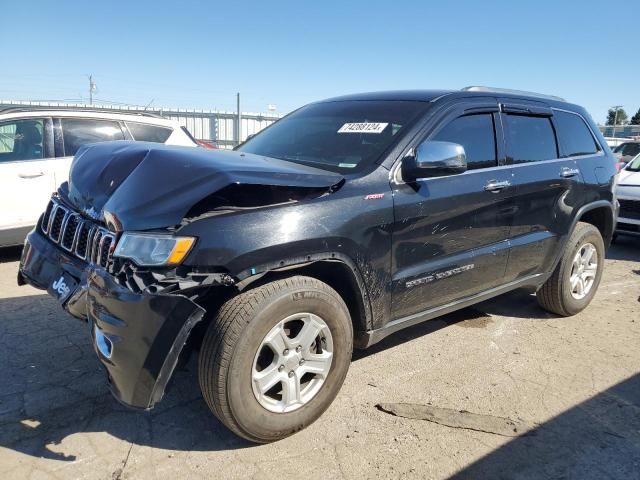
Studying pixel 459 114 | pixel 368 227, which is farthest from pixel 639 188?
pixel 368 227

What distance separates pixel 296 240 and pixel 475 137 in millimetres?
1738

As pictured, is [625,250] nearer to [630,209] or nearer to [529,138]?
[630,209]

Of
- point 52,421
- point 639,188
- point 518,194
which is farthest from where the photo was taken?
point 639,188

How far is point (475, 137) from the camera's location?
348 cm

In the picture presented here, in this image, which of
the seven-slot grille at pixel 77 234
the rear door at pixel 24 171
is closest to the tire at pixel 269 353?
the seven-slot grille at pixel 77 234

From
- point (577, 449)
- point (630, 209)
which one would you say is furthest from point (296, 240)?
point (630, 209)

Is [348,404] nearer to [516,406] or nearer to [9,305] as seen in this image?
[516,406]

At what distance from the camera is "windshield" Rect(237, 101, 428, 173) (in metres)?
3.06

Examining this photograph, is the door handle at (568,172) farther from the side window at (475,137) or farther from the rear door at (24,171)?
the rear door at (24,171)

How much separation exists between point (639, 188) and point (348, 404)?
6613mm

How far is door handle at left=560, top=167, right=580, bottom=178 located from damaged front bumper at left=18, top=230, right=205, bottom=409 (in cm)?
322

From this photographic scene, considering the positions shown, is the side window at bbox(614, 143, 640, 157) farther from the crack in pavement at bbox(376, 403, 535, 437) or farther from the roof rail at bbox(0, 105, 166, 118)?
the crack in pavement at bbox(376, 403, 535, 437)

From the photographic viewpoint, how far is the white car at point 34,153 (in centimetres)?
549

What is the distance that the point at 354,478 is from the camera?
2.36m
